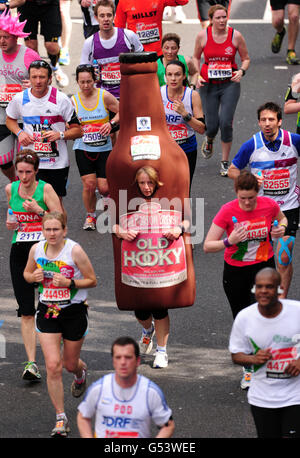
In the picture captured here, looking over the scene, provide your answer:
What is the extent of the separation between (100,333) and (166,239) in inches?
64.6

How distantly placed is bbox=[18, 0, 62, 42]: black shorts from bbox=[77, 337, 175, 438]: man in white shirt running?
10.3 m

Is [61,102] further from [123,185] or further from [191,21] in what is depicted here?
[191,21]

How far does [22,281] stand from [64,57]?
32.3 ft

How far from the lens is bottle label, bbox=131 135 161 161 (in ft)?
29.1

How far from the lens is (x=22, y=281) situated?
9320 mm

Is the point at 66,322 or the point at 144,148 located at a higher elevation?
the point at 144,148

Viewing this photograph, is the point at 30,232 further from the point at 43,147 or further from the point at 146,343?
the point at 43,147

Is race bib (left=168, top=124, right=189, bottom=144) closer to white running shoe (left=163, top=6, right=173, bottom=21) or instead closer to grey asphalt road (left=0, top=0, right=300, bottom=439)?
grey asphalt road (left=0, top=0, right=300, bottom=439)

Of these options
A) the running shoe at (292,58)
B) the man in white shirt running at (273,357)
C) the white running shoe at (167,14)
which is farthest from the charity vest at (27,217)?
the white running shoe at (167,14)

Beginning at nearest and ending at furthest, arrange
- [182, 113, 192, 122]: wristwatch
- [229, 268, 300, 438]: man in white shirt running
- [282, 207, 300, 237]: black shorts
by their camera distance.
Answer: [229, 268, 300, 438]: man in white shirt running, [282, 207, 300, 237]: black shorts, [182, 113, 192, 122]: wristwatch

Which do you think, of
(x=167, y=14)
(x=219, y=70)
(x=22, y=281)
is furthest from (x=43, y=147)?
(x=167, y=14)

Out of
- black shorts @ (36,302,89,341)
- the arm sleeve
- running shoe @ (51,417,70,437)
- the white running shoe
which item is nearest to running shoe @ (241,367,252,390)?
black shorts @ (36,302,89,341)

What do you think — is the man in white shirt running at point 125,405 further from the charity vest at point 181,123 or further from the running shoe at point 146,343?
the charity vest at point 181,123
